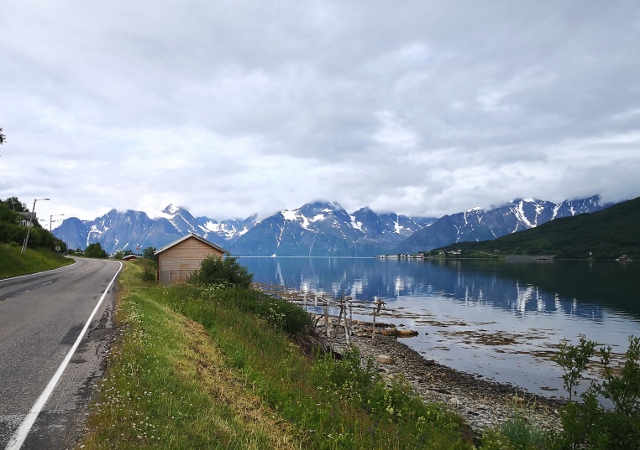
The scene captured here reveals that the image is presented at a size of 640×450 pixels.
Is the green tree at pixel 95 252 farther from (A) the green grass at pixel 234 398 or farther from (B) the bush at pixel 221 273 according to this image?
(A) the green grass at pixel 234 398

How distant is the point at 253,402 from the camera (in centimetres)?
1050

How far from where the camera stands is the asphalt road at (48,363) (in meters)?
7.01

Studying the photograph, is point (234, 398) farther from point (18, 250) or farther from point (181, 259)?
point (18, 250)

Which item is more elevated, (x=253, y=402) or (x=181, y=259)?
(x=181, y=259)

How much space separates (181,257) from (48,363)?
40152 millimetres

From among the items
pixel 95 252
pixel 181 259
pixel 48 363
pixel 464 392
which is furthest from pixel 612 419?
pixel 95 252

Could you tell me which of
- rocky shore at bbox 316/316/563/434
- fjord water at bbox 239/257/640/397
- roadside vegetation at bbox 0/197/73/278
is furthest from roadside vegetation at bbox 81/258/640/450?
roadside vegetation at bbox 0/197/73/278

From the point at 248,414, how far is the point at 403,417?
605 centimetres

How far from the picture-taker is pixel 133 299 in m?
22.1

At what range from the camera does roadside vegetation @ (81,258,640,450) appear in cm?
754

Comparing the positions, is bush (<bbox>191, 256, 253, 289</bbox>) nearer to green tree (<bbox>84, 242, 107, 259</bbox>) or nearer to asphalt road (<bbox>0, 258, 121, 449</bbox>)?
asphalt road (<bbox>0, 258, 121, 449</bbox>)

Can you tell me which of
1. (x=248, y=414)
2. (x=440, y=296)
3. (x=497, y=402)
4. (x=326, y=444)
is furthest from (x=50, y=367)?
(x=440, y=296)

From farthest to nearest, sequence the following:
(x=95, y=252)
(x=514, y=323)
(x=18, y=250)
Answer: (x=95, y=252) → (x=18, y=250) → (x=514, y=323)

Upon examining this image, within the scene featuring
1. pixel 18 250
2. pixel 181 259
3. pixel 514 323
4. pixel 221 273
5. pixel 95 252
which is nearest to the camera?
pixel 221 273
